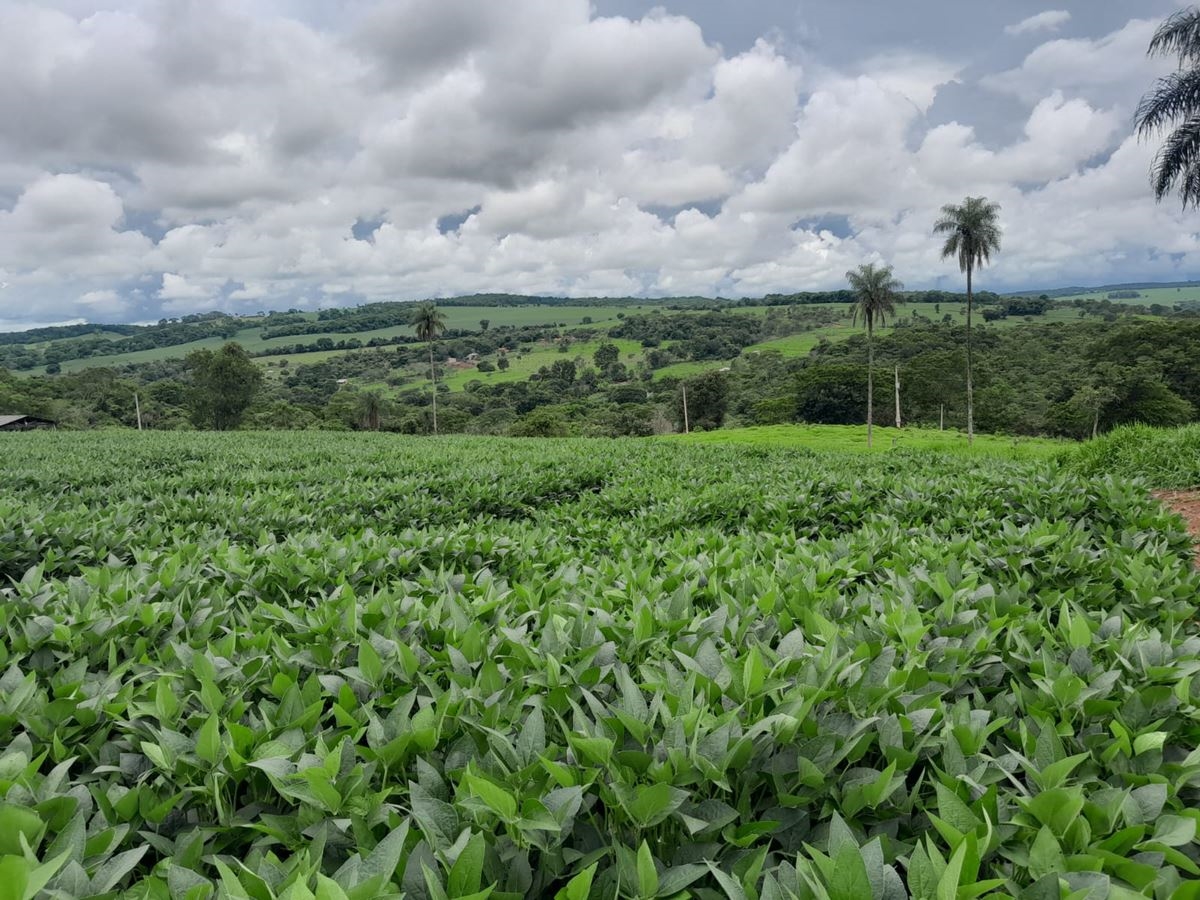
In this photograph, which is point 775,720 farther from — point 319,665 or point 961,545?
point 961,545

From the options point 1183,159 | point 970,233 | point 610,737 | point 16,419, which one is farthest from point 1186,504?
point 16,419

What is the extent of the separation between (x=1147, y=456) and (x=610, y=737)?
38.6 ft

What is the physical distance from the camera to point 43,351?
489 ft

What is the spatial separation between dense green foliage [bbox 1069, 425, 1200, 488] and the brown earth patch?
0.28 meters

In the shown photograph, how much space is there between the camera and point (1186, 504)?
7414mm

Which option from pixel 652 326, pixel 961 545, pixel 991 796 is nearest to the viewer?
pixel 991 796

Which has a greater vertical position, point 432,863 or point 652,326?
point 652,326

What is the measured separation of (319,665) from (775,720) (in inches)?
61.2

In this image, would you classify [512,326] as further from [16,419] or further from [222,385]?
[16,419]

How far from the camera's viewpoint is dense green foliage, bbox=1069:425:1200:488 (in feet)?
28.1

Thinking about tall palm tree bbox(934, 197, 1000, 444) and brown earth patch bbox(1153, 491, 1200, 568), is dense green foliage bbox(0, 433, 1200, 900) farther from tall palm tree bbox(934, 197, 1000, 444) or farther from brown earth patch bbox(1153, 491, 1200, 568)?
tall palm tree bbox(934, 197, 1000, 444)

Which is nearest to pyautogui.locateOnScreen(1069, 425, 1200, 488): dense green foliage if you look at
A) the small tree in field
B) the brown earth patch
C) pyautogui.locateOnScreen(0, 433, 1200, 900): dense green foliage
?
the brown earth patch

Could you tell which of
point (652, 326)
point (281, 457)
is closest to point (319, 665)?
point (281, 457)

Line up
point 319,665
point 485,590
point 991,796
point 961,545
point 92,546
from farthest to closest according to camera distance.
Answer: point 92,546
point 961,545
point 485,590
point 319,665
point 991,796
